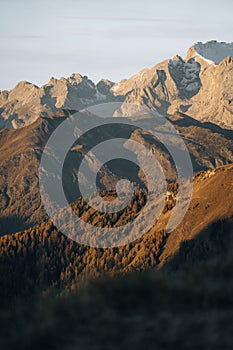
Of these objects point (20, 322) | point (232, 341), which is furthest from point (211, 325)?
point (20, 322)

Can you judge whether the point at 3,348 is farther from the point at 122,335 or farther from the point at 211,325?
the point at 211,325

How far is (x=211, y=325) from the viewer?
48.5 m

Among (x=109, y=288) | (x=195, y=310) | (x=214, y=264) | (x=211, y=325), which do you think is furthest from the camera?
(x=214, y=264)

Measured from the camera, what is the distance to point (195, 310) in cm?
5166

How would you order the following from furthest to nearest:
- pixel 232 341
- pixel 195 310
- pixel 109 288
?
pixel 109 288, pixel 195 310, pixel 232 341

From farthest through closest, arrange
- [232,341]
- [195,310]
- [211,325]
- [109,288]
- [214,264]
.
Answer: [214,264], [109,288], [195,310], [211,325], [232,341]

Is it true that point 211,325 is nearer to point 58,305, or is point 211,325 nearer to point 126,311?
point 126,311

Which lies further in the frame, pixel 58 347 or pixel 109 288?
pixel 109 288

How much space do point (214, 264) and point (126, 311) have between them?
1298 centimetres

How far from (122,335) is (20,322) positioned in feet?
32.8

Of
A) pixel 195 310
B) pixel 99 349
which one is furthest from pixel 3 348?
pixel 195 310

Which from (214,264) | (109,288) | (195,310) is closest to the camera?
(195,310)

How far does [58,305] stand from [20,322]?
3773 millimetres

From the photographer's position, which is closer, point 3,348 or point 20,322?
point 3,348
